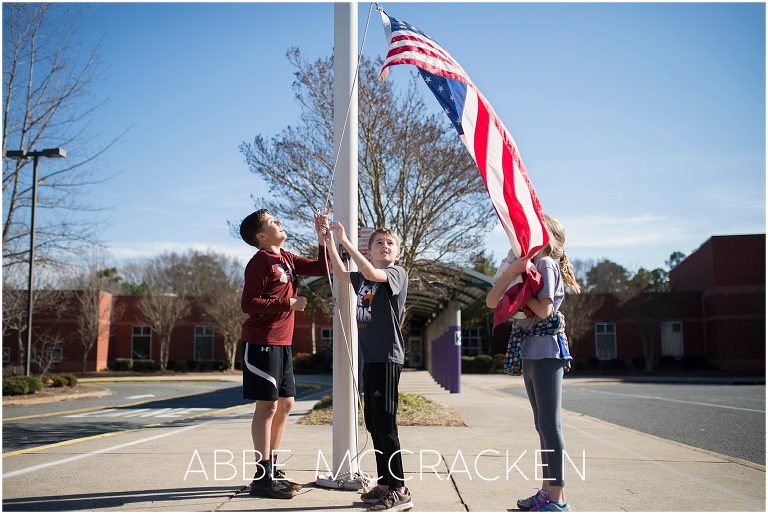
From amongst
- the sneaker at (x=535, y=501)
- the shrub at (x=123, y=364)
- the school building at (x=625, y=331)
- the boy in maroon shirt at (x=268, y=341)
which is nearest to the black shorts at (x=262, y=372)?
the boy in maroon shirt at (x=268, y=341)

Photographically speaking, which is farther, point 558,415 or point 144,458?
point 144,458

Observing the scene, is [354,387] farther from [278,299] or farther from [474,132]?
[474,132]

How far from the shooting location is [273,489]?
4.35 metres

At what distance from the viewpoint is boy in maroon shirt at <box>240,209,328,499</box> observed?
446 cm

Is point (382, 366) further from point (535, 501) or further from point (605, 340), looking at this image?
point (605, 340)

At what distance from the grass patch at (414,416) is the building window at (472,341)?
34.5 meters

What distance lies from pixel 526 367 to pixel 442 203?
27.1 ft

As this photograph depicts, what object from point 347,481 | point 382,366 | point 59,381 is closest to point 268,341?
point 382,366

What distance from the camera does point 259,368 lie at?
14.7 feet

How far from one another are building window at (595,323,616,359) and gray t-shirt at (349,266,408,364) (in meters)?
41.1

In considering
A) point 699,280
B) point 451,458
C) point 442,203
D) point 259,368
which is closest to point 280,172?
point 442,203

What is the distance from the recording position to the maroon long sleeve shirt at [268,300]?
454 centimetres

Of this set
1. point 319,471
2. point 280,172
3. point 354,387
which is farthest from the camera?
point 280,172

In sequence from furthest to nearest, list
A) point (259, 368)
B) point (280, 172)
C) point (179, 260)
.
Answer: point (179, 260), point (280, 172), point (259, 368)
